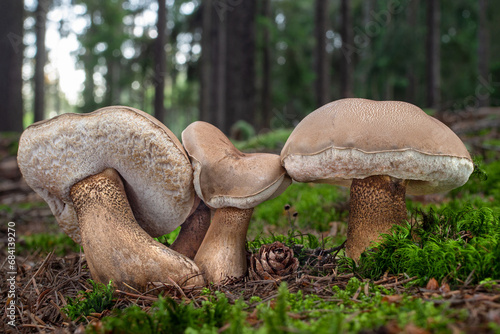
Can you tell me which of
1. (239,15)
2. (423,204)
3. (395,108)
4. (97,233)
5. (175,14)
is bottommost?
(423,204)

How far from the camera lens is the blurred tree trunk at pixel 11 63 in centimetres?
974

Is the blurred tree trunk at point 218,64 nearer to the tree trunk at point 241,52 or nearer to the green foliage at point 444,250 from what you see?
the tree trunk at point 241,52

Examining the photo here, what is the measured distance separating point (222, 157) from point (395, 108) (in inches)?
39.6

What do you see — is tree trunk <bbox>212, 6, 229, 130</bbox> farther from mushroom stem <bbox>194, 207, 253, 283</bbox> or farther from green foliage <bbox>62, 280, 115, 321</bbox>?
green foliage <bbox>62, 280, 115, 321</bbox>

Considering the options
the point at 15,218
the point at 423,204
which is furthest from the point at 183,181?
the point at 15,218

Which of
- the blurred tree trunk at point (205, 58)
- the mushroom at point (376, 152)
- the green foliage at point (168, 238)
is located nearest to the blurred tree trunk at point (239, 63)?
the blurred tree trunk at point (205, 58)

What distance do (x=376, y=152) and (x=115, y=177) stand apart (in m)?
1.54

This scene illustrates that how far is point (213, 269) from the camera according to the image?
82.9 inches

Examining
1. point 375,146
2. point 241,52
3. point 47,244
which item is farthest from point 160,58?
point 375,146

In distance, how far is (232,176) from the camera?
2012 millimetres

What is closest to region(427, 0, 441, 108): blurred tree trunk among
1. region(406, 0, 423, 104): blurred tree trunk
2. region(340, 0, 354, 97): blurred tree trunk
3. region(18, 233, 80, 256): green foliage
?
region(340, 0, 354, 97): blurred tree trunk

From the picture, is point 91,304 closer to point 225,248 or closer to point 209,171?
point 225,248

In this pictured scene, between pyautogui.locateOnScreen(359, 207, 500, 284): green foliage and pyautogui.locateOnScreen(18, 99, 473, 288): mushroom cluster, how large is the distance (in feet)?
0.51

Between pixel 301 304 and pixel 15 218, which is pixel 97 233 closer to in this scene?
pixel 301 304
